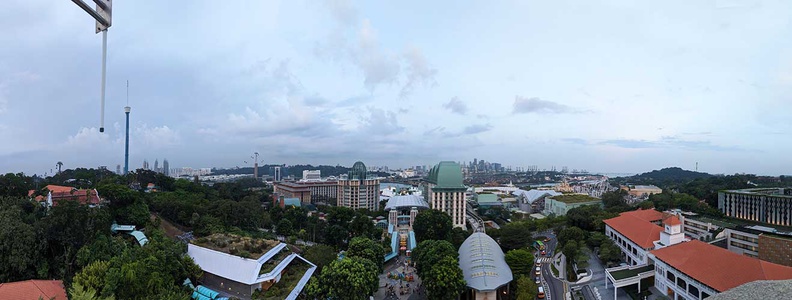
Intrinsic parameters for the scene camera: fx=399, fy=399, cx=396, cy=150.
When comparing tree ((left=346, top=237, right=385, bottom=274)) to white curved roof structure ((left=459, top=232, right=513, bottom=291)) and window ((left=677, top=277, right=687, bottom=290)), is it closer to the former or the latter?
white curved roof structure ((left=459, top=232, right=513, bottom=291))

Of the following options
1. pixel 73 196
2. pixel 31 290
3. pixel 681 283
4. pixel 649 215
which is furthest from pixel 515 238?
pixel 73 196

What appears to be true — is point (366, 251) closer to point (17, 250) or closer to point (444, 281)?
point (444, 281)

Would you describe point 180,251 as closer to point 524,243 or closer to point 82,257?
point 82,257

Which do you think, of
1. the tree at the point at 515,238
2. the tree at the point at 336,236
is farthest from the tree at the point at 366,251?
the tree at the point at 515,238

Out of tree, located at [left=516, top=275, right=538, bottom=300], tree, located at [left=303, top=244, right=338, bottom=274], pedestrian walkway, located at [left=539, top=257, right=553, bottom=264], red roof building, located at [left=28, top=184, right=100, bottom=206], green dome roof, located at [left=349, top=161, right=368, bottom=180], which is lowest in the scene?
pedestrian walkway, located at [left=539, top=257, right=553, bottom=264]

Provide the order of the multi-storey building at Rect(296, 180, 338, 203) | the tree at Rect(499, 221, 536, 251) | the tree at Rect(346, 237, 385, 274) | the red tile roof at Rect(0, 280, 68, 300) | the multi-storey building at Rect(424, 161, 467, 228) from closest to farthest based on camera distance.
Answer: the red tile roof at Rect(0, 280, 68, 300), the tree at Rect(346, 237, 385, 274), the tree at Rect(499, 221, 536, 251), the multi-storey building at Rect(424, 161, 467, 228), the multi-storey building at Rect(296, 180, 338, 203)

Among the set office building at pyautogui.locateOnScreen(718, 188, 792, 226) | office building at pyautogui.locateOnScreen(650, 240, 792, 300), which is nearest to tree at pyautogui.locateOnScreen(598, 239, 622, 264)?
office building at pyautogui.locateOnScreen(650, 240, 792, 300)

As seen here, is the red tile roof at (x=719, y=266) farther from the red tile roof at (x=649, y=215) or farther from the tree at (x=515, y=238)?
the red tile roof at (x=649, y=215)
